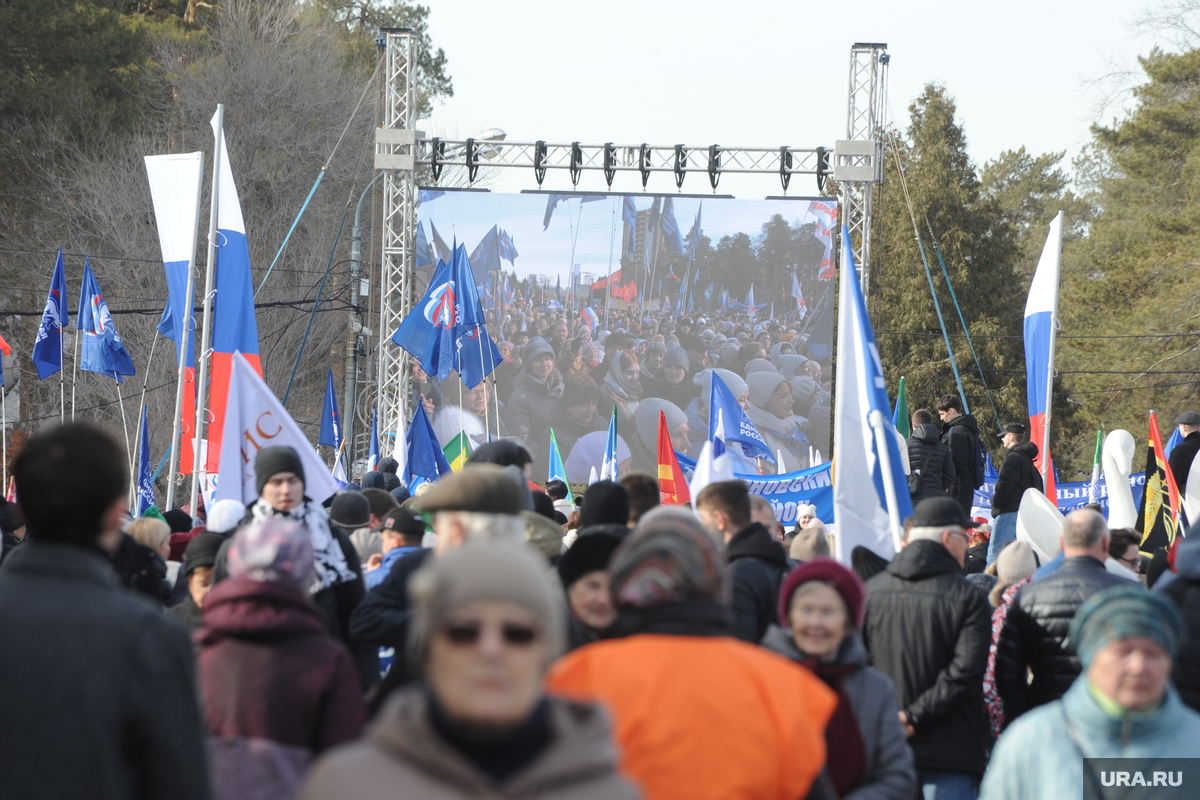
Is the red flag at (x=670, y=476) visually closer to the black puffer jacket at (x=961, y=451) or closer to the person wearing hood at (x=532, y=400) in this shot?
the black puffer jacket at (x=961, y=451)

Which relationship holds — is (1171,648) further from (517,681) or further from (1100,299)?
(1100,299)

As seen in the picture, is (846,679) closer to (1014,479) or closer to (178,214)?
(1014,479)

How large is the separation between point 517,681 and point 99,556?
3.19 feet

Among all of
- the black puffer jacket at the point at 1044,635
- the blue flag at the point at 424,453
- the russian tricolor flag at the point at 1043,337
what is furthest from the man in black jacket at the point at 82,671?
the blue flag at the point at 424,453

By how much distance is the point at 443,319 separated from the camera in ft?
50.5

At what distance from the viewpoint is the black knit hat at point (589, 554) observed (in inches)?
151

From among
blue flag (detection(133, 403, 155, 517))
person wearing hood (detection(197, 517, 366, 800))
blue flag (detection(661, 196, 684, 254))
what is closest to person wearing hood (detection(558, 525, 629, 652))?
person wearing hood (detection(197, 517, 366, 800))

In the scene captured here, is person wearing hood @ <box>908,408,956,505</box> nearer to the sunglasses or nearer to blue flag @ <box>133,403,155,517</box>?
blue flag @ <box>133,403,155,517</box>

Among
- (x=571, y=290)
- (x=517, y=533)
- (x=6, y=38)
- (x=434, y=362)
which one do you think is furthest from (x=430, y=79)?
(x=517, y=533)

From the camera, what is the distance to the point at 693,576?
2584 millimetres

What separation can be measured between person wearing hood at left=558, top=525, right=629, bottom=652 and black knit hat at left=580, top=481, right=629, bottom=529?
735mm

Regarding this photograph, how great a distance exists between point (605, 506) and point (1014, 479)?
7.12m

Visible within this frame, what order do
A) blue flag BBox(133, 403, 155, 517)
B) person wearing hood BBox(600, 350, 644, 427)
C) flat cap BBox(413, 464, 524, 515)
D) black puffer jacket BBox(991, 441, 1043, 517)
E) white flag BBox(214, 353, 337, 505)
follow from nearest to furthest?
flat cap BBox(413, 464, 524, 515)
white flag BBox(214, 353, 337, 505)
black puffer jacket BBox(991, 441, 1043, 517)
blue flag BBox(133, 403, 155, 517)
person wearing hood BBox(600, 350, 644, 427)

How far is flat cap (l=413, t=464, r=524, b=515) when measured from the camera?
3734 millimetres
